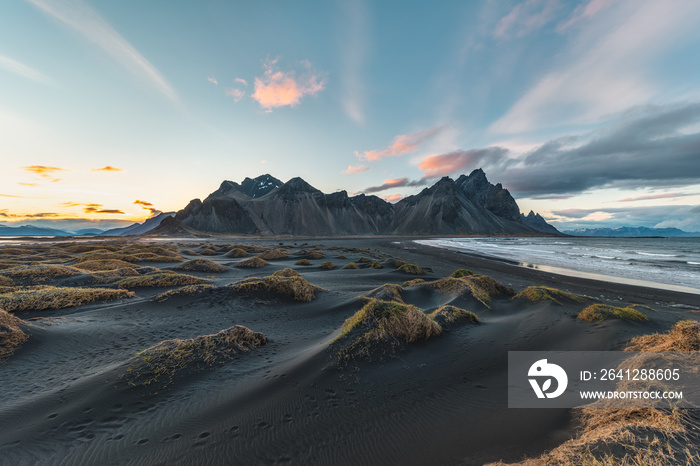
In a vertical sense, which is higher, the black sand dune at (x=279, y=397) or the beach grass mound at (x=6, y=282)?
the beach grass mound at (x=6, y=282)

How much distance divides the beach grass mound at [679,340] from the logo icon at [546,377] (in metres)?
1.97

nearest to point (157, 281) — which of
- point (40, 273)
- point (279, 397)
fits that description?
point (40, 273)

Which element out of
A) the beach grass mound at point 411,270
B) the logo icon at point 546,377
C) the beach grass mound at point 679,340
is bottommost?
the beach grass mound at point 411,270

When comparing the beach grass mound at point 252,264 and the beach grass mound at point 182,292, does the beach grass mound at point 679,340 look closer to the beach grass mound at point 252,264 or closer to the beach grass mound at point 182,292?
the beach grass mound at point 182,292

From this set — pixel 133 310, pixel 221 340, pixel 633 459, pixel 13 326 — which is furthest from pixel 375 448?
pixel 133 310

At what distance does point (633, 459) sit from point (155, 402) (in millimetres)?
7309

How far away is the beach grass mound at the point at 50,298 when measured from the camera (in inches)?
377

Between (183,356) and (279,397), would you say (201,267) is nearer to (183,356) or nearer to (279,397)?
(183,356)

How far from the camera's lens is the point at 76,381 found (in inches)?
222

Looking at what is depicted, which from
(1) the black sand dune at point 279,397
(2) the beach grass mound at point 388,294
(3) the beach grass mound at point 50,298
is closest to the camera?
(1) the black sand dune at point 279,397

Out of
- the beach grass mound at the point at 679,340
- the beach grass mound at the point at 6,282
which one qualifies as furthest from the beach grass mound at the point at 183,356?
the beach grass mound at the point at 6,282

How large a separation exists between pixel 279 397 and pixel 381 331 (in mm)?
3197

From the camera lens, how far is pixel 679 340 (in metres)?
5.16

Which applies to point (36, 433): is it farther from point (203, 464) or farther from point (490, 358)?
point (490, 358)
